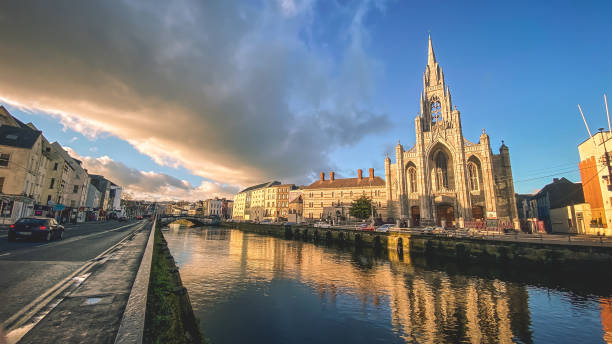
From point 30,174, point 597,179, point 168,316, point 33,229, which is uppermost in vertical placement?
point 30,174

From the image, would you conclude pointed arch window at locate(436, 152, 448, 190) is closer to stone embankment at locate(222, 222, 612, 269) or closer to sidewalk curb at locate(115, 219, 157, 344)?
stone embankment at locate(222, 222, 612, 269)

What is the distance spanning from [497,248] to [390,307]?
54.1 ft

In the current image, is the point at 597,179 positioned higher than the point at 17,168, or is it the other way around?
the point at 17,168

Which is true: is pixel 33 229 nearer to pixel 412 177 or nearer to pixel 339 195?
pixel 412 177

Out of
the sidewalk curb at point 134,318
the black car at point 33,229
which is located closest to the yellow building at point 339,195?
the black car at point 33,229

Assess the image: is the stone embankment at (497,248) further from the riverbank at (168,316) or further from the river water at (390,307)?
the riverbank at (168,316)

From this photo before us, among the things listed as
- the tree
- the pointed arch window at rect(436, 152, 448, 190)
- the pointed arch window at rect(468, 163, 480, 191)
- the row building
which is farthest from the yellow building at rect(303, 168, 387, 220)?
the row building

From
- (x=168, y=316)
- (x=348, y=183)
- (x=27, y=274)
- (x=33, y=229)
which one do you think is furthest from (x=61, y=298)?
(x=348, y=183)

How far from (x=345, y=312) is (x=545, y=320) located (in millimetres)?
7935

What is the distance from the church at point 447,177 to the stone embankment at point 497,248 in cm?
1987

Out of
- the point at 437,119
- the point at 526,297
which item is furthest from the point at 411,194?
the point at 526,297

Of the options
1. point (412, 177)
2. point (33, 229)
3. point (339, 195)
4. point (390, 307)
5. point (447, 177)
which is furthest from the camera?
point (339, 195)

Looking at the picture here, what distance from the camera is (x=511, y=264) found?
20875mm

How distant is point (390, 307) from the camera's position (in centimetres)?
1126
